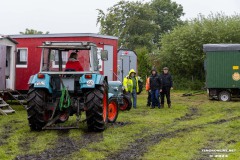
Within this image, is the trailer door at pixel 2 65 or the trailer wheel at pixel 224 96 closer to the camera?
the trailer door at pixel 2 65

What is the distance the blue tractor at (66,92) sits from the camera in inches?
392

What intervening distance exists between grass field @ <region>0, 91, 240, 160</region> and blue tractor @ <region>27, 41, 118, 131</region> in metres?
0.30

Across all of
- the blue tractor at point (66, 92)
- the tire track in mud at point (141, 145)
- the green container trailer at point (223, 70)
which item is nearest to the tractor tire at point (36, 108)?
the blue tractor at point (66, 92)

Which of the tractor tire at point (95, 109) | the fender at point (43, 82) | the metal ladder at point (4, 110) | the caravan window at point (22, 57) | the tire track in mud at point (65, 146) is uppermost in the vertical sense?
the caravan window at point (22, 57)

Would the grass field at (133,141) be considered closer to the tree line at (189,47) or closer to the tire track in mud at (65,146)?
the tire track in mud at (65,146)

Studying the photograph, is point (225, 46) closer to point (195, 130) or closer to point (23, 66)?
point (23, 66)

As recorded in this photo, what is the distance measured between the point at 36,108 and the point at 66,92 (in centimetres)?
73

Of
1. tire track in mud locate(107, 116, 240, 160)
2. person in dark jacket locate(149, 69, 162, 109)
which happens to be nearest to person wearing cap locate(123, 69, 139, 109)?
person in dark jacket locate(149, 69, 162, 109)

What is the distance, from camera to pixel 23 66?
57.5 feet

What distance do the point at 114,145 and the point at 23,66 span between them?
9.94 m

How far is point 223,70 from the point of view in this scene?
2000 centimetres

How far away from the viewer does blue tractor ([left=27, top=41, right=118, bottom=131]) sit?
995 cm

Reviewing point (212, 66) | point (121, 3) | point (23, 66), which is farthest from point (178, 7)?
point (23, 66)

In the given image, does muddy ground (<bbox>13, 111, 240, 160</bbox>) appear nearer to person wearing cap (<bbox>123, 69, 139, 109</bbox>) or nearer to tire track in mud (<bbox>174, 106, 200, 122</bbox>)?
tire track in mud (<bbox>174, 106, 200, 122</bbox>)
